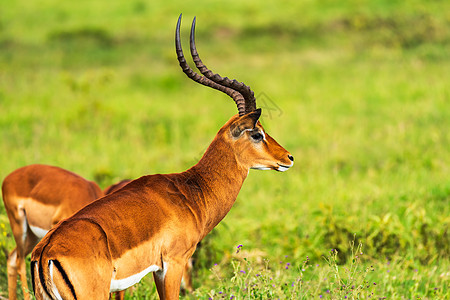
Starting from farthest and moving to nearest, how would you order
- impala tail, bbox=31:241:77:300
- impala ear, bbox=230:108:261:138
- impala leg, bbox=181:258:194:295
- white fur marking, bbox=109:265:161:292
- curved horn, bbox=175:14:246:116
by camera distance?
impala leg, bbox=181:258:194:295 < impala ear, bbox=230:108:261:138 < curved horn, bbox=175:14:246:116 < white fur marking, bbox=109:265:161:292 < impala tail, bbox=31:241:77:300

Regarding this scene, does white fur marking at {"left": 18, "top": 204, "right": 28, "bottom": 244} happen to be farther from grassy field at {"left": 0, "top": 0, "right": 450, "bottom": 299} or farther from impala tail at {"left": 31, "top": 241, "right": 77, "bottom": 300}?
impala tail at {"left": 31, "top": 241, "right": 77, "bottom": 300}

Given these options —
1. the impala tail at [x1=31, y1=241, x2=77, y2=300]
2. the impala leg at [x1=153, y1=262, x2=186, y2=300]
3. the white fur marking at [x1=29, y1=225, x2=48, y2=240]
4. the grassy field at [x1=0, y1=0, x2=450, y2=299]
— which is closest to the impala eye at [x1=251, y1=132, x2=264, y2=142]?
the grassy field at [x1=0, y1=0, x2=450, y2=299]

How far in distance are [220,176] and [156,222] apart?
525mm

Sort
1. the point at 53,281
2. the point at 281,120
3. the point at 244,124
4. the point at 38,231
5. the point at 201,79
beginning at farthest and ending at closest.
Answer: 1. the point at 281,120
2. the point at 38,231
3. the point at 244,124
4. the point at 201,79
5. the point at 53,281

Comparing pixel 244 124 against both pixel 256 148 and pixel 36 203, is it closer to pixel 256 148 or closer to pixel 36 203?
pixel 256 148

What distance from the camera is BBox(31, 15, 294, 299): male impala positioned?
273 centimetres

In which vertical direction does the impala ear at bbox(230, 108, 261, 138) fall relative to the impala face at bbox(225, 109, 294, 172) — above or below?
above

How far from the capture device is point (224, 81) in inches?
130

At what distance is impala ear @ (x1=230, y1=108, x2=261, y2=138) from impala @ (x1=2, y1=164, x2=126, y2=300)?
59.3 inches

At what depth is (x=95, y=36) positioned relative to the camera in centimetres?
1836

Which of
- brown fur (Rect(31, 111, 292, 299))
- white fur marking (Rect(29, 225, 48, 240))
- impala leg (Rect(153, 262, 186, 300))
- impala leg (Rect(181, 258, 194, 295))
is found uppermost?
brown fur (Rect(31, 111, 292, 299))

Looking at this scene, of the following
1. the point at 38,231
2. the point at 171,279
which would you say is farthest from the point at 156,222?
the point at 38,231

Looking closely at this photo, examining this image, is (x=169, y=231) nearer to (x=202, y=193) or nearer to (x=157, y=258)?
(x=157, y=258)

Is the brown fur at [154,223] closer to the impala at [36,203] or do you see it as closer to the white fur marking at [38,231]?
the impala at [36,203]
